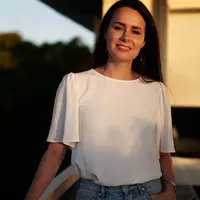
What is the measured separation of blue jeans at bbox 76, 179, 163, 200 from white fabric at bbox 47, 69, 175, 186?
0.02m

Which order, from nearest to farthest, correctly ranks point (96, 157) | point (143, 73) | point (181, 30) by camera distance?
point (96, 157), point (143, 73), point (181, 30)

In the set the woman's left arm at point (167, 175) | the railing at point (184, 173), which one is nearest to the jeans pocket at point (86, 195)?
the woman's left arm at point (167, 175)

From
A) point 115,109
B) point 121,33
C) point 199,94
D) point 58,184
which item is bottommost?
point 58,184

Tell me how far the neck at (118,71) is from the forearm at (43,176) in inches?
13.0

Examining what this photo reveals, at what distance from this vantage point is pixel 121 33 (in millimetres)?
1558

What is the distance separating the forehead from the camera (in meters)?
1.55

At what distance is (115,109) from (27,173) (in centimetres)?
504

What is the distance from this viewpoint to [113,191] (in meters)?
1.45

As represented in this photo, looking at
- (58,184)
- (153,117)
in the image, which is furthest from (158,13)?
(153,117)

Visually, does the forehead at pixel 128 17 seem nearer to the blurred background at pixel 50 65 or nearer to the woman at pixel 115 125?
the woman at pixel 115 125

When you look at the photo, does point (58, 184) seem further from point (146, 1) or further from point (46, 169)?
point (146, 1)

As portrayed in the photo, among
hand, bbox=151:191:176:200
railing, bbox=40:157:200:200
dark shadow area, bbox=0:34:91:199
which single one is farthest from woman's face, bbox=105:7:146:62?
dark shadow area, bbox=0:34:91:199

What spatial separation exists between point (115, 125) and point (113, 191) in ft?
0.68

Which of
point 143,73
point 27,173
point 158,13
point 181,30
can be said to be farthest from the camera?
point 27,173
